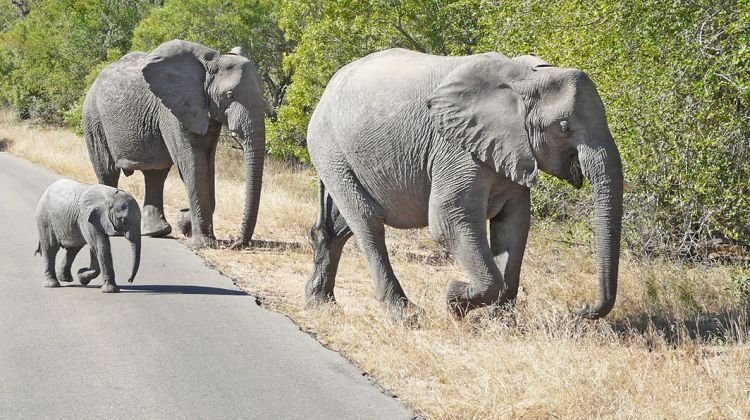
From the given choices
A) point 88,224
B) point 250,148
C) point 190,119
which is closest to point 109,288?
point 88,224

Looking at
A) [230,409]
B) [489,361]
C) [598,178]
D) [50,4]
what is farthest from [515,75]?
[50,4]

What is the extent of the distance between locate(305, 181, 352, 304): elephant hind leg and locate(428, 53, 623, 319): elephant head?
1782mm

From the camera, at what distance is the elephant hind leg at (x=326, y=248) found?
9.16m

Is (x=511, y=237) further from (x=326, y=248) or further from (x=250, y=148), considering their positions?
(x=250, y=148)

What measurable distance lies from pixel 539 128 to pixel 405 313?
1954 millimetres

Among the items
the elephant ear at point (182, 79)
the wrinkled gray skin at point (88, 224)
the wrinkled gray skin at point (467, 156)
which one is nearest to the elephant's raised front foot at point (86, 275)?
the wrinkled gray skin at point (88, 224)

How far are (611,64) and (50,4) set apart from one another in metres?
34.1

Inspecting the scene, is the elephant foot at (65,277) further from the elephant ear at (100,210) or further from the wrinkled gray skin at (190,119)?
the wrinkled gray skin at (190,119)

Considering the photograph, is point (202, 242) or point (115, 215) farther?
point (202, 242)

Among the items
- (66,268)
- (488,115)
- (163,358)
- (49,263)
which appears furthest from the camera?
(66,268)

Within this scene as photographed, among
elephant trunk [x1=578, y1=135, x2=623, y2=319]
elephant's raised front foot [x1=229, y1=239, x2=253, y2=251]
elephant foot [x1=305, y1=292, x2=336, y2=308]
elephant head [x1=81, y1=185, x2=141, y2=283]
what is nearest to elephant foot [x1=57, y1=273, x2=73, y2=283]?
elephant head [x1=81, y1=185, x2=141, y2=283]

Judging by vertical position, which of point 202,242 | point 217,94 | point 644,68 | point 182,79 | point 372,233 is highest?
point 644,68

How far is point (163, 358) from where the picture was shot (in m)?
7.38

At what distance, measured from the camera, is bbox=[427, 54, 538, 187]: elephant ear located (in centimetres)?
746
